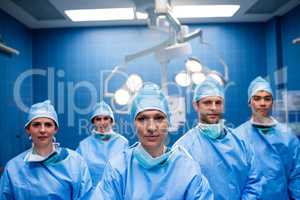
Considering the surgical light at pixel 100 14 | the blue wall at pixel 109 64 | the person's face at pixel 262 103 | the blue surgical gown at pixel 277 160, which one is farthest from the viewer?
the blue wall at pixel 109 64

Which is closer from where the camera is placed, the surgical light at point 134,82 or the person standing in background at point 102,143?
the person standing in background at point 102,143

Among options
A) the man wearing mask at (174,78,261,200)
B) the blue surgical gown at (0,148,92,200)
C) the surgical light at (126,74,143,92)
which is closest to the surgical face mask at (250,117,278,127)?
the man wearing mask at (174,78,261,200)

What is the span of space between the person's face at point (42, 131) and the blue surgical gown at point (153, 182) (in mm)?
580

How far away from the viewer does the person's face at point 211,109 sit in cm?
195

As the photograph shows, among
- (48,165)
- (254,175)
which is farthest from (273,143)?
(48,165)

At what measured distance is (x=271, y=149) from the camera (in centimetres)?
224

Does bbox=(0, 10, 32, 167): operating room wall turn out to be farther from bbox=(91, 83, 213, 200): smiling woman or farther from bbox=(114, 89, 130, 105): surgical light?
bbox=(91, 83, 213, 200): smiling woman

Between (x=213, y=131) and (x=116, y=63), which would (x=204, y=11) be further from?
(x=213, y=131)

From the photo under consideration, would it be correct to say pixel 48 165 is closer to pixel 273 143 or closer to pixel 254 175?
pixel 254 175

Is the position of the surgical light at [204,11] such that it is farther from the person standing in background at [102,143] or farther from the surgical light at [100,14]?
the person standing in background at [102,143]

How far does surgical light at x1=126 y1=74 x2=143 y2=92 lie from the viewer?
12.3 feet

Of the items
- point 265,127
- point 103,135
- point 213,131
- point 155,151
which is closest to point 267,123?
point 265,127

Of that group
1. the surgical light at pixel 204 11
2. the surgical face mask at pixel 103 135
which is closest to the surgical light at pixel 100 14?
the surgical light at pixel 204 11

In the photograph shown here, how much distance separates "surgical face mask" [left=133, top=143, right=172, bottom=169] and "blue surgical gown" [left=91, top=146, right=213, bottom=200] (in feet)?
0.04
